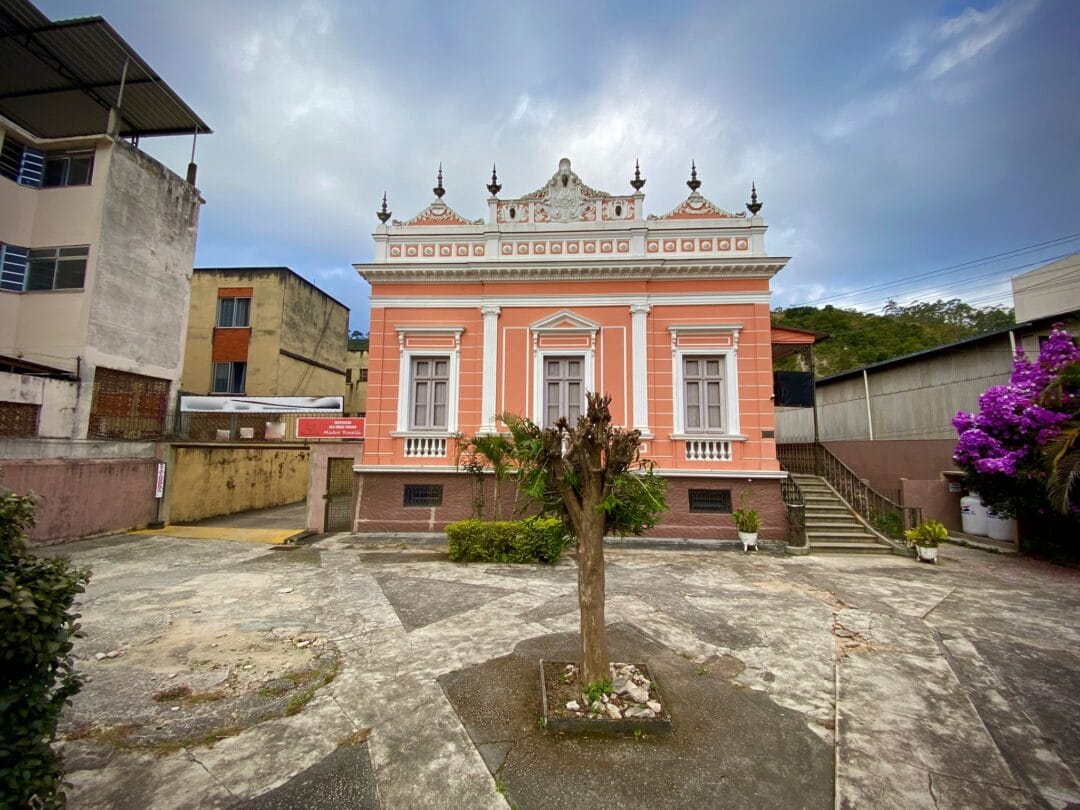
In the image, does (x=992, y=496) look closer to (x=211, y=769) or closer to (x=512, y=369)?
(x=512, y=369)

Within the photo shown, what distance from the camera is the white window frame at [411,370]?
11.8m

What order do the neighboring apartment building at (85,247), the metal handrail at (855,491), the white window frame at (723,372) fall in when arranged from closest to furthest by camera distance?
the metal handrail at (855,491) → the white window frame at (723,372) → the neighboring apartment building at (85,247)

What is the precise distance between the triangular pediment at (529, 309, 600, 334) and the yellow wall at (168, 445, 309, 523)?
8.64 m

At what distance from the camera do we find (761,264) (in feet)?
36.9

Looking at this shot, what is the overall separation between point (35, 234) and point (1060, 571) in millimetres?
27085

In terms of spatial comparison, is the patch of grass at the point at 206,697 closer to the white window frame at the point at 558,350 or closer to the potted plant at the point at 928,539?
the white window frame at the point at 558,350

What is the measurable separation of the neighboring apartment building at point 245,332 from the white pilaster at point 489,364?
1324 centimetres

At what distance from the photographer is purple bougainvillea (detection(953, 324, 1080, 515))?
9.20 metres

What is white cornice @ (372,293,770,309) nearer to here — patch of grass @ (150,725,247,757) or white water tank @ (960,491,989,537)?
white water tank @ (960,491,989,537)

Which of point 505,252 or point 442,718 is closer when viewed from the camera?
point 442,718

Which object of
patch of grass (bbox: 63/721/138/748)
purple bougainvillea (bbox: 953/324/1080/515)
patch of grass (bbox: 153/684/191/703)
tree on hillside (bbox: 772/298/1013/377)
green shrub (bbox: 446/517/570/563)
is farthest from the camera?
tree on hillside (bbox: 772/298/1013/377)

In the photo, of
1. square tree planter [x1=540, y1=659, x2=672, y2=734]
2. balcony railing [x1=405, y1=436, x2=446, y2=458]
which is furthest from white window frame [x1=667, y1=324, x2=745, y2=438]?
square tree planter [x1=540, y1=659, x2=672, y2=734]

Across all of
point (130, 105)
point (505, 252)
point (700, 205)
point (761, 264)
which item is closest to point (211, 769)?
point (505, 252)

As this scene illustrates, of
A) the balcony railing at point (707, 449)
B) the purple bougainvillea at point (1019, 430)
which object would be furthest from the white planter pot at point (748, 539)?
the purple bougainvillea at point (1019, 430)
